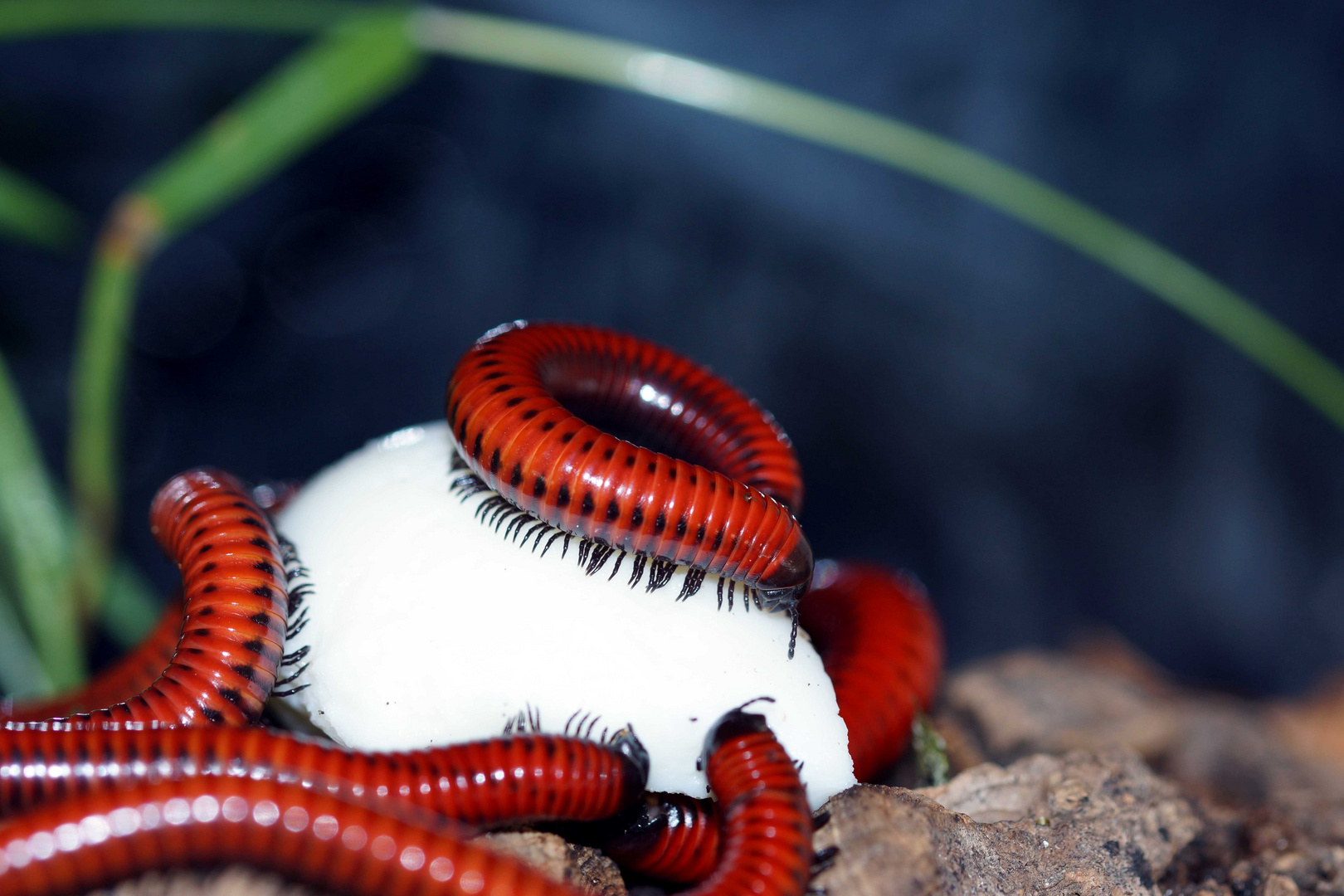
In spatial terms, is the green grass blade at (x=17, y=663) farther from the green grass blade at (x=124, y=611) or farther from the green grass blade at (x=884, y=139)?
the green grass blade at (x=884, y=139)

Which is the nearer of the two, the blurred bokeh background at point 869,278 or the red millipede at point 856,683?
the red millipede at point 856,683

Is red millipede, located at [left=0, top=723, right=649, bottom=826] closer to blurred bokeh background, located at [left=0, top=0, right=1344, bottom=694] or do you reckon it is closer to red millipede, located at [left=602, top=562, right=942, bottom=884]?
red millipede, located at [left=602, top=562, right=942, bottom=884]

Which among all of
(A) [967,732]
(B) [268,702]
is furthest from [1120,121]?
Result: (B) [268,702]

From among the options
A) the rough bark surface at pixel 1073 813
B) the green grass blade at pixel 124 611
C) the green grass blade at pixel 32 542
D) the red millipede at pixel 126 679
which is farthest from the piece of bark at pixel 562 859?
the green grass blade at pixel 124 611

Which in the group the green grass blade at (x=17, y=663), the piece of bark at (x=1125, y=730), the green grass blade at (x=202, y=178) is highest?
the green grass blade at (x=202, y=178)

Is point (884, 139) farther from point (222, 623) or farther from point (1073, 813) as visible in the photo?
point (222, 623)
